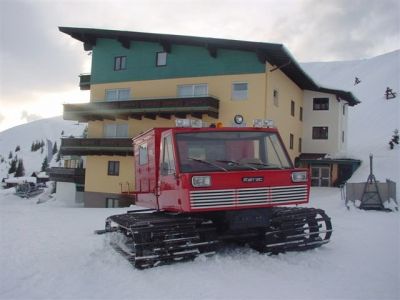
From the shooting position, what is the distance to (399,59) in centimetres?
7975

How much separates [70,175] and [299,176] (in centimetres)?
3312

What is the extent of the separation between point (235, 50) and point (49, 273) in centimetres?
2333

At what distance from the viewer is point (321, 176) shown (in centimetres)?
3309

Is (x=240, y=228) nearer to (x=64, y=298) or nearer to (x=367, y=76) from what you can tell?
(x=64, y=298)

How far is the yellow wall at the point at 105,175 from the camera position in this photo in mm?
33500

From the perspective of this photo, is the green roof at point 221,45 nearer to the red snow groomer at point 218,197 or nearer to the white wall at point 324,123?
the white wall at point 324,123

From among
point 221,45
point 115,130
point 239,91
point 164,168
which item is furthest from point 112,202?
point 164,168

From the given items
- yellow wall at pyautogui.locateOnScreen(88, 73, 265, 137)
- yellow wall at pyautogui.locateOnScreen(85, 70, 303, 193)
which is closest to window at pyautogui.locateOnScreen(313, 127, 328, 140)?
yellow wall at pyautogui.locateOnScreen(85, 70, 303, 193)

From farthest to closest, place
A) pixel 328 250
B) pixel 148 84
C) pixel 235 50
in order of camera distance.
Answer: pixel 148 84, pixel 235 50, pixel 328 250

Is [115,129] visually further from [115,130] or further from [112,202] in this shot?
[112,202]

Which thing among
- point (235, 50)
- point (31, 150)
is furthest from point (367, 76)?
point (31, 150)

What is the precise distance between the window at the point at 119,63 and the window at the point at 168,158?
25438mm

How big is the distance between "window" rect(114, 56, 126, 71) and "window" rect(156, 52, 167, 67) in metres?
3.27

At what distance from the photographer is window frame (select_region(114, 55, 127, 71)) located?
33.9 meters
